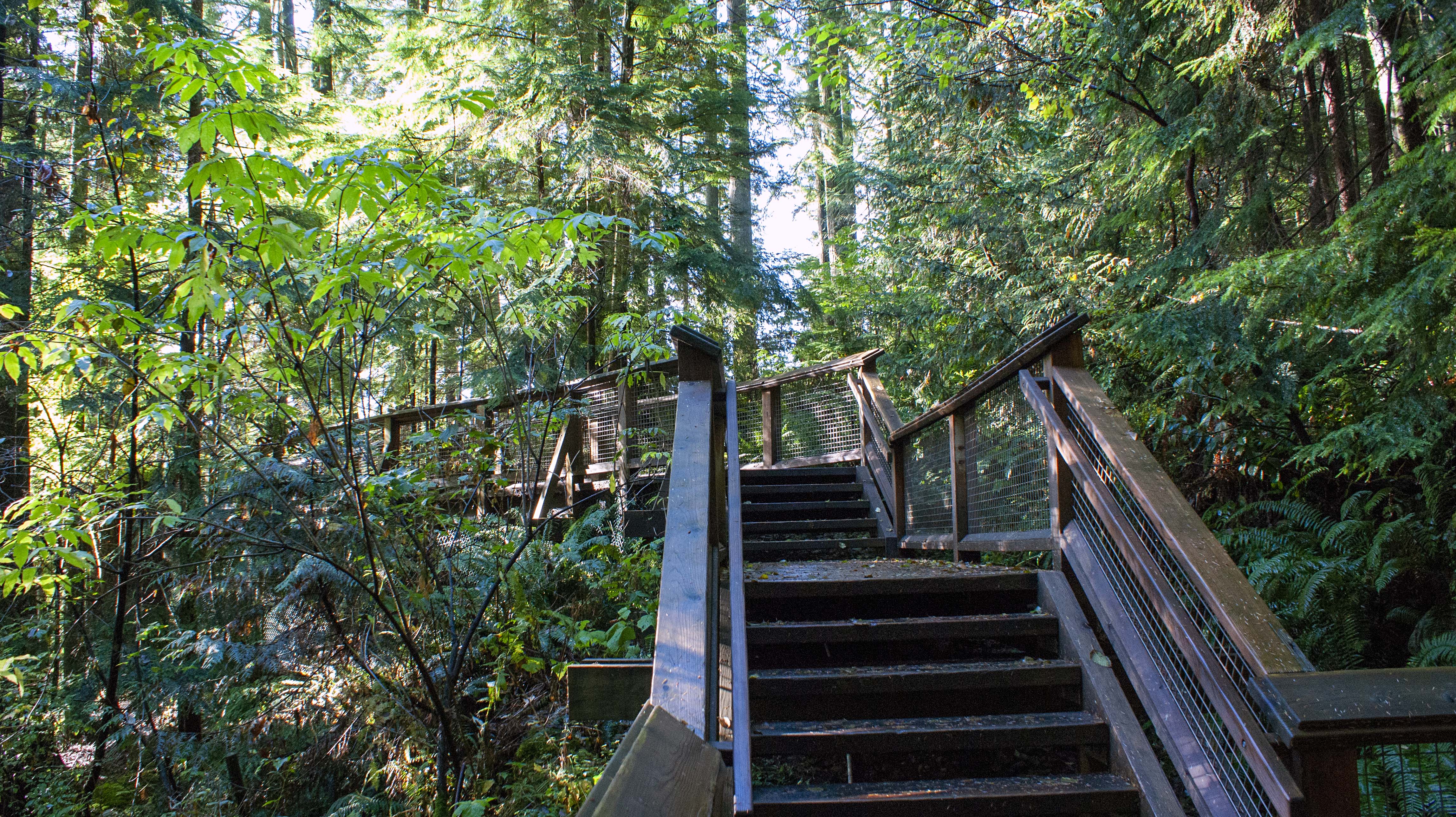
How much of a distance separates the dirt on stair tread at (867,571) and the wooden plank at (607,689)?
1819 mm

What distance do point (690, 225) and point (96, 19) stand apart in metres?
7.58

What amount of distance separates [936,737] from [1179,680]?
2.98 ft

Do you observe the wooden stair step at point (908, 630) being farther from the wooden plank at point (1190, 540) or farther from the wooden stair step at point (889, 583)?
the wooden plank at point (1190, 540)

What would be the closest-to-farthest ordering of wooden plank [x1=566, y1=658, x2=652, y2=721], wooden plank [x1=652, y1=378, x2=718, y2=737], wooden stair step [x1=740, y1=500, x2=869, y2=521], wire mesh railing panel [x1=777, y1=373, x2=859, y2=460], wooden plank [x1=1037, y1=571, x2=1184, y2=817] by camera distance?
wooden plank [x1=652, y1=378, x2=718, y2=737] → wooden plank [x1=566, y1=658, x2=652, y2=721] → wooden plank [x1=1037, y1=571, x2=1184, y2=817] → wooden stair step [x1=740, y1=500, x2=869, y2=521] → wire mesh railing panel [x1=777, y1=373, x2=859, y2=460]

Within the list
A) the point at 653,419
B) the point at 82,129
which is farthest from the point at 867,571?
the point at 82,129

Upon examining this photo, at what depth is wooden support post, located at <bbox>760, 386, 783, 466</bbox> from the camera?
910cm

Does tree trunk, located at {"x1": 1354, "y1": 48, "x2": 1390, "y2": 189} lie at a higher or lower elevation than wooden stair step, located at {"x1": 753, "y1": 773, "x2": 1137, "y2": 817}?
higher

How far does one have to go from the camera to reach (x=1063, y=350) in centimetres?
362

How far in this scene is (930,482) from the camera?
5.70 meters

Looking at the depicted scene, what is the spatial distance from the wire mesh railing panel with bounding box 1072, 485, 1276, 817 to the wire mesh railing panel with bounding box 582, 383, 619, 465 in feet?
22.6

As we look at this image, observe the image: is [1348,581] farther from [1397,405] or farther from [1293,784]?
[1293,784]

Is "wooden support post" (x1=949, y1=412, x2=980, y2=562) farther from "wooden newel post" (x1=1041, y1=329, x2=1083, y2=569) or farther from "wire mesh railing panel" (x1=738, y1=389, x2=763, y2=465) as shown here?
"wire mesh railing panel" (x1=738, y1=389, x2=763, y2=465)

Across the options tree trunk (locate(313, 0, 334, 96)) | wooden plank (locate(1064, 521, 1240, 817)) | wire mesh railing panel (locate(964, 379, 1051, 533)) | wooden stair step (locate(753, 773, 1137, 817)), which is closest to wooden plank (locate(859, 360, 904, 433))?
wire mesh railing panel (locate(964, 379, 1051, 533))

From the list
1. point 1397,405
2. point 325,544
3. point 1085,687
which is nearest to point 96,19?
point 325,544
